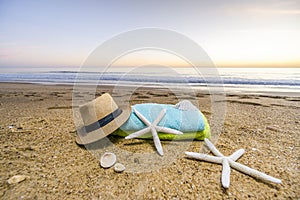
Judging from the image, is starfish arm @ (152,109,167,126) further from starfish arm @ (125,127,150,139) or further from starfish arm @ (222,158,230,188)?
starfish arm @ (222,158,230,188)

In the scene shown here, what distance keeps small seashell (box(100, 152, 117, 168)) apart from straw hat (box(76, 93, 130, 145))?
0.32m

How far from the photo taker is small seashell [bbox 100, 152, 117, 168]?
2371 millimetres

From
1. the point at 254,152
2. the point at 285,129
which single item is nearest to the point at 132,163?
the point at 254,152

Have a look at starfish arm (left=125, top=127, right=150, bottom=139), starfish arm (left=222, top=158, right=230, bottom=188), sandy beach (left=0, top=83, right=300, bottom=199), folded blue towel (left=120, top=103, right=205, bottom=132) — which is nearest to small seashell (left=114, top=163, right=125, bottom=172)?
sandy beach (left=0, top=83, right=300, bottom=199)

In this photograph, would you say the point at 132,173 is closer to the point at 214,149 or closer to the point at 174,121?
the point at 174,121

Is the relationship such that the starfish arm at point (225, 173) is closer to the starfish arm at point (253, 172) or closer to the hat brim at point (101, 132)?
the starfish arm at point (253, 172)

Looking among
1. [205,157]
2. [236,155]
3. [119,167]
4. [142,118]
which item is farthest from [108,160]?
[236,155]

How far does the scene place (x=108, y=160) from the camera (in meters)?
2.44

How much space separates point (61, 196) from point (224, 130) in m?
3.08

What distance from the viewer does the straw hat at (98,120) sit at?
8.91 ft

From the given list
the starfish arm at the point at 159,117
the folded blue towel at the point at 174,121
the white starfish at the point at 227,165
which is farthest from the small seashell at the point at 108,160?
the white starfish at the point at 227,165

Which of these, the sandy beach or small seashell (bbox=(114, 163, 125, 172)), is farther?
small seashell (bbox=(114, 163, 125, 172))

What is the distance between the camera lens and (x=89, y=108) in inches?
109

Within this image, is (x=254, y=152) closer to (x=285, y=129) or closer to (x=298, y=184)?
(x=298, y=184)
